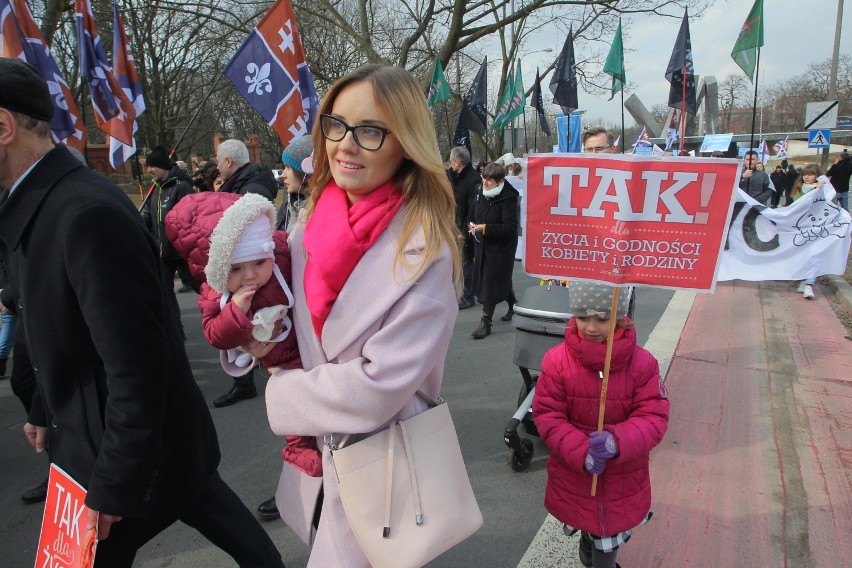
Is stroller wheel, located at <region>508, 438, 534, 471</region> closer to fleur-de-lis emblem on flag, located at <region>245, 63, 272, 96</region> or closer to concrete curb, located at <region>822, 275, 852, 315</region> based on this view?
fleur-de-lis emblem on flag, located at <region>245, 63, 272, 96</region>

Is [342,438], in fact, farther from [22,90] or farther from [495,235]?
[495,235]

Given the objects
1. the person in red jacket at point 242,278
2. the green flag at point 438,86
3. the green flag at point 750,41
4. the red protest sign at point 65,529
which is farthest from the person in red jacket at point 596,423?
the green flag at point 438,86

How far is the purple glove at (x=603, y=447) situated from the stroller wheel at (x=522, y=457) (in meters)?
1.24

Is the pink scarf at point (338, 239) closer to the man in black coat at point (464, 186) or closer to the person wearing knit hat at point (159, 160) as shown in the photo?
the person wearing knit hat at point (159, 160)

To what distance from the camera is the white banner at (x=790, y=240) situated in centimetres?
767

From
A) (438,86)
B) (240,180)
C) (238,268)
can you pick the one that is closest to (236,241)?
(238,268)

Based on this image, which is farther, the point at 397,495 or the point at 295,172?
the point at 295,172

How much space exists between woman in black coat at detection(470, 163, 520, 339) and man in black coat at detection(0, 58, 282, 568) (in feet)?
15.8

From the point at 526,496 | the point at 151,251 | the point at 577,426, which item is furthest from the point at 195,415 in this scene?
the point at 526,496

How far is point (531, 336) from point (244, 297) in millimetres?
2507

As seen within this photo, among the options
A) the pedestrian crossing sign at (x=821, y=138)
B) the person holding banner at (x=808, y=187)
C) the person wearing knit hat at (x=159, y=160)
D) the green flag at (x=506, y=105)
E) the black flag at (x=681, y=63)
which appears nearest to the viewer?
the person wearing knit hat at (x=159, y=160)

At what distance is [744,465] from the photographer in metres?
3.44

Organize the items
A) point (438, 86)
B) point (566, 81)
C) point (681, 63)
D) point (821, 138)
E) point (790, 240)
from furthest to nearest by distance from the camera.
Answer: point (821, 138) < point (438, 86) < point (566, 81) < point (681, 63) < point (790, 240)

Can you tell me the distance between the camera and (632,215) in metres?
2.14
